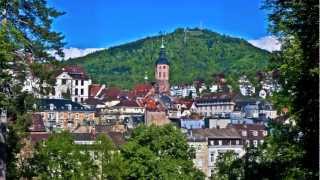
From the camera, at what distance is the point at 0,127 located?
1995 cm

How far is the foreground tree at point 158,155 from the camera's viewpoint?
160 feet

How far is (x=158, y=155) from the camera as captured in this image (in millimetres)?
50531

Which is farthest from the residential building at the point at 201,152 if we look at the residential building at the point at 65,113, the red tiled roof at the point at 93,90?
the red tiled roof at the point at 93,90

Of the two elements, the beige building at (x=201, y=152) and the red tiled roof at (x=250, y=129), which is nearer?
the beige building at (x=201, y=152)

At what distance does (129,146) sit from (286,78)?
3063 centimetres

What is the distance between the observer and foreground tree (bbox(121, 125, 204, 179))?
4881cm

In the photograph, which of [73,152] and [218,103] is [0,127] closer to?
[73,152]

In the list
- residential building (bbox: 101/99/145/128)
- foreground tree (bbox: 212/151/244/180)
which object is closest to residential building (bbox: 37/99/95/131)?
residential building (bbox: 101/99/145/128)

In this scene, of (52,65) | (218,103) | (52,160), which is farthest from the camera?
(218,103)

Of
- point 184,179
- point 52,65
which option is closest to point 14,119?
point 52,65

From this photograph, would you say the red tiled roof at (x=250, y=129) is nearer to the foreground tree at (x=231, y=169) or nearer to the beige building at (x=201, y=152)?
the beige building at (x=201, y=152)

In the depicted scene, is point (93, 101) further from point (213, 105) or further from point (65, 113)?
point (213, 105)

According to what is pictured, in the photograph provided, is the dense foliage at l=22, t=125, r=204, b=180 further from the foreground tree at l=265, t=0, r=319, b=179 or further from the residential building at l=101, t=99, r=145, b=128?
the residential building at l=101, t=99, r=145, b=128

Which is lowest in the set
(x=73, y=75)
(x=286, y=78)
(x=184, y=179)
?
(x=184, y=179)
